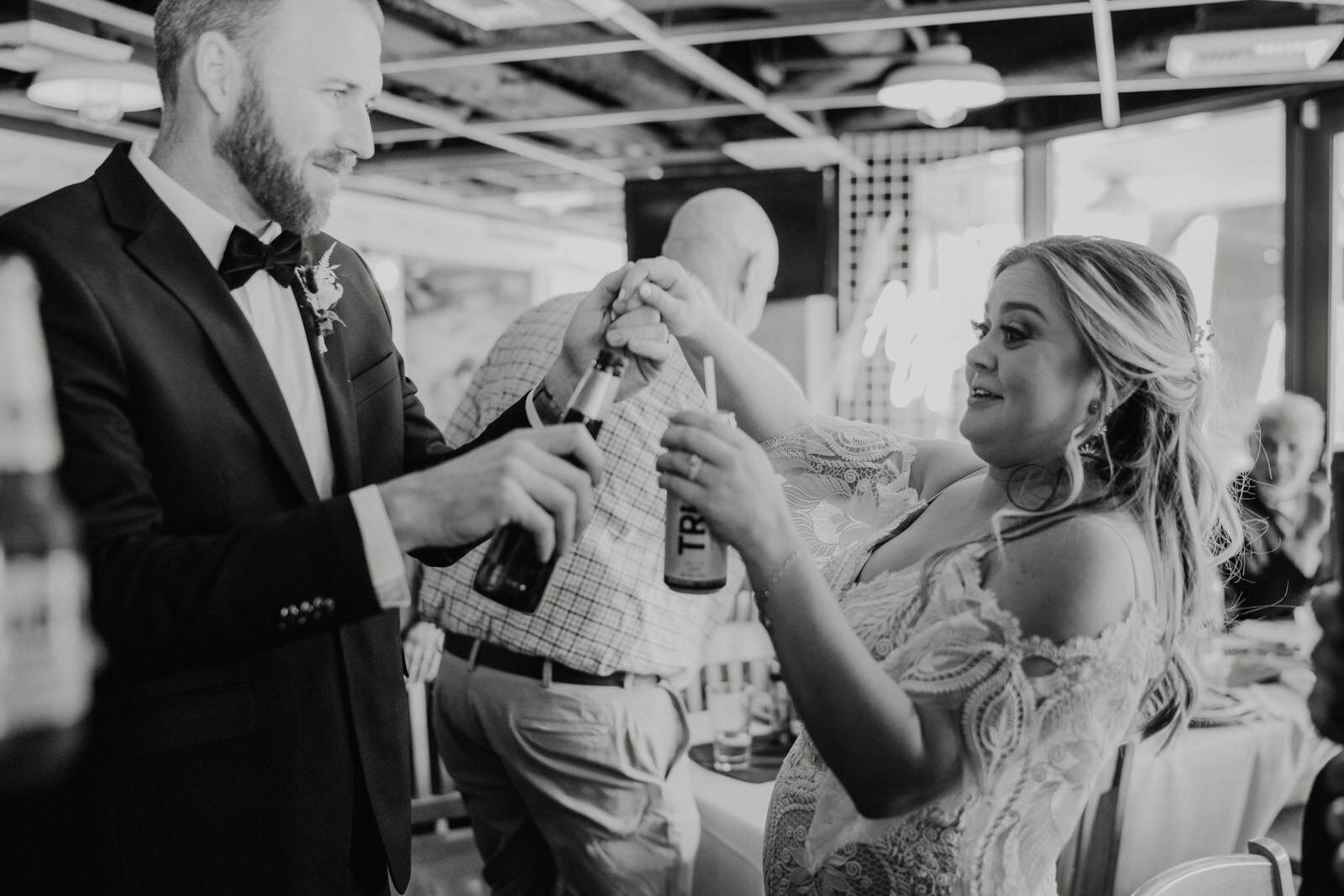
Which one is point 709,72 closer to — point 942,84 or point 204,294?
point 942,84

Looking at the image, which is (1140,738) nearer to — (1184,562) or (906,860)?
(1184,562)

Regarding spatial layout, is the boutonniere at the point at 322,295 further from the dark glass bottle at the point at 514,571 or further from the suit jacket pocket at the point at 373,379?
the dark glass bottle at the point at 514,571

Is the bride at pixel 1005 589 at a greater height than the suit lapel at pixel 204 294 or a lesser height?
lesser

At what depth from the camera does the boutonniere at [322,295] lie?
4.84 feet

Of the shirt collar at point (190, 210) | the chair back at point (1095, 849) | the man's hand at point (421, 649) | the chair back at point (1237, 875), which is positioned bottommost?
the chair back at point (1095, 849)

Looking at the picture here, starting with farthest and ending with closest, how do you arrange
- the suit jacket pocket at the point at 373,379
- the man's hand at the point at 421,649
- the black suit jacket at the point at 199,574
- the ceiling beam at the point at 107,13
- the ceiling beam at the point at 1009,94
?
1. the ceiling beam at the point at 1009,94
2. the ceiling beam at the point at 107,13
3. the man's hand at the point at 421,649
4. the suit jacket pocket at the point at 373,379
5. the black suit jacket at the point at 199,574

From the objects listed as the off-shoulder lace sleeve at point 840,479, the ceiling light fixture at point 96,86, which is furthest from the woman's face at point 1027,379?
Result: the ceiling light fixture at point 96,86

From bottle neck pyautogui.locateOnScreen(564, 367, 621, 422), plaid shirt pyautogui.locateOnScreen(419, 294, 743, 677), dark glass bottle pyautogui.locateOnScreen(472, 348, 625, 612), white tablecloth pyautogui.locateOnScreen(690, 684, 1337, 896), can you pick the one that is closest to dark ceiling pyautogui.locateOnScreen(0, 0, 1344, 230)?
plaid shirt pyautogui.locateOnScreen(419, 294, 743, 677)

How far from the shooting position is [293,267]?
4.73 ft

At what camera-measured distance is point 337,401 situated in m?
1.45

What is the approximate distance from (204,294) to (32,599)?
0.54 m

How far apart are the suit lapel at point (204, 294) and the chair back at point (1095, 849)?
1.88 metres

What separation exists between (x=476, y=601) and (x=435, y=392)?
6385mm

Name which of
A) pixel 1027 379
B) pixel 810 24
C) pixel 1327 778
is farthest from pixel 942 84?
pixel 1327 778
